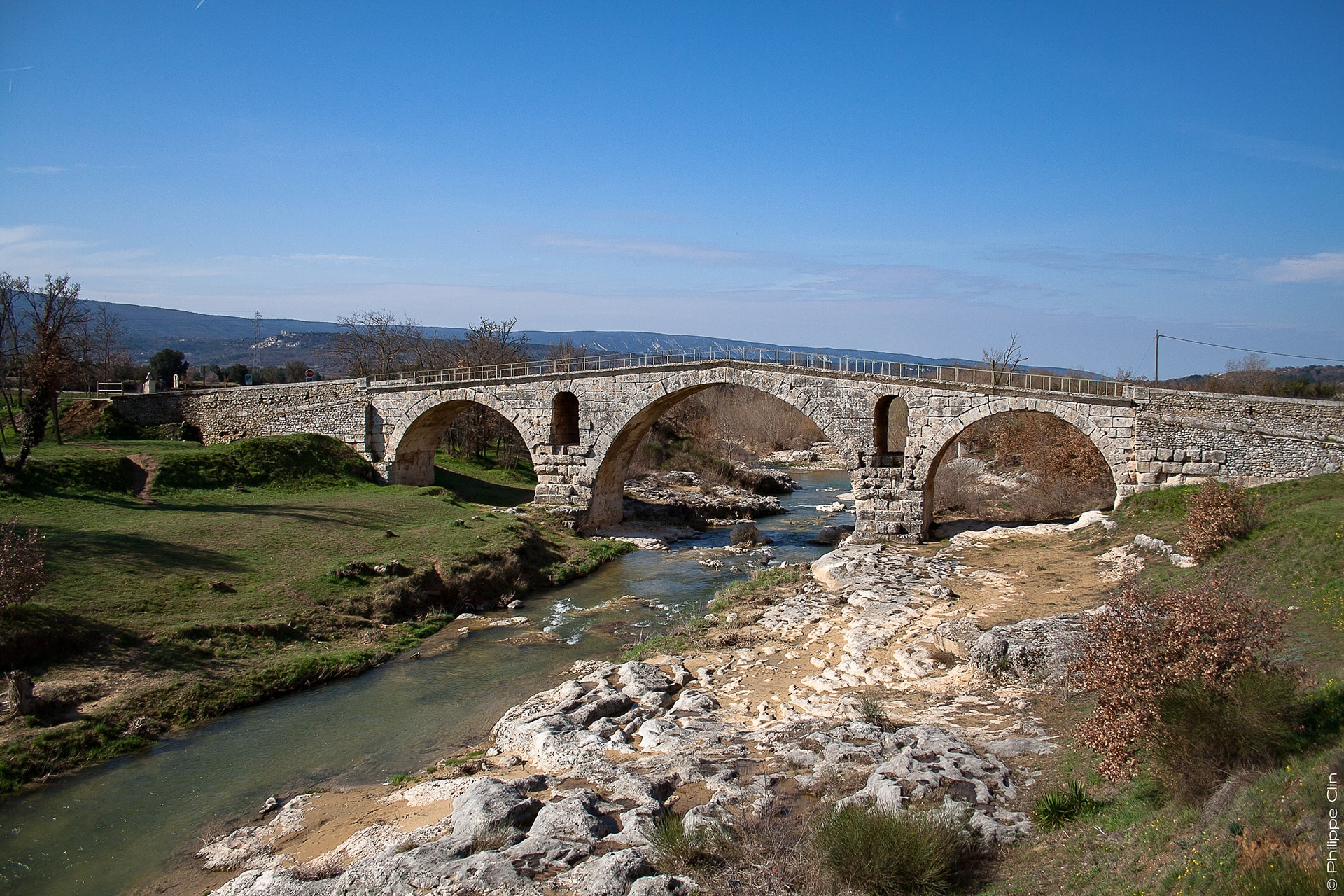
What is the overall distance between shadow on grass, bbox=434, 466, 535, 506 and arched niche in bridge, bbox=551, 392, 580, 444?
5.30 meters

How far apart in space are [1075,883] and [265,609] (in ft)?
59.0

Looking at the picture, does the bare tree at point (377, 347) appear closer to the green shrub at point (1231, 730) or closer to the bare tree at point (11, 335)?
the bare tree at point (11, 335)

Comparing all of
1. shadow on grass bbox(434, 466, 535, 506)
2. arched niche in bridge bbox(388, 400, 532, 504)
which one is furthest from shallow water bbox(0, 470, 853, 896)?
shadow on grass bbox(434, 466, 535, 506)

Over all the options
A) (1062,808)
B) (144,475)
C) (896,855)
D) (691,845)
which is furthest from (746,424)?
(896,855)

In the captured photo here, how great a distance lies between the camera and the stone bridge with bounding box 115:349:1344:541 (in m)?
23.9

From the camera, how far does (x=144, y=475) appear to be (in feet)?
94.4

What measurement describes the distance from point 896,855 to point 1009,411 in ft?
75.1

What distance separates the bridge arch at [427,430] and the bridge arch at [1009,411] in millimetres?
16279

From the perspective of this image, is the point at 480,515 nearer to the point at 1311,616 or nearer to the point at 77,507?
the point at 77,507

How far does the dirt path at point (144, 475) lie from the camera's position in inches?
1075

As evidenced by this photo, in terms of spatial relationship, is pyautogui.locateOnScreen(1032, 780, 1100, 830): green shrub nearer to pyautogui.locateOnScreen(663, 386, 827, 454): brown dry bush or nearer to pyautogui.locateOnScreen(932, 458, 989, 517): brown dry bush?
pyautogui.locateOnScreen(932, 458, 989, 517): brown dry bush

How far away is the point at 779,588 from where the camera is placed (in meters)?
22.7

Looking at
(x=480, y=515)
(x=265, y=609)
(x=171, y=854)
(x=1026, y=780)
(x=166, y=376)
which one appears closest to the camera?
(x=1026, y=780)

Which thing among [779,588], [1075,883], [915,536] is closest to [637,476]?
[915,536]
